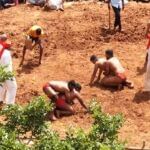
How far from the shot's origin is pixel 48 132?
23.6 feet

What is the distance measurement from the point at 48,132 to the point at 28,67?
7242 mm

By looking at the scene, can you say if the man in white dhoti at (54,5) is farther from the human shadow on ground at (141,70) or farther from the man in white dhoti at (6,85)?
the man in white dhoti at (6,85)

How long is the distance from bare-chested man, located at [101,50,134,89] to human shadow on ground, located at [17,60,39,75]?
1936 millimetres

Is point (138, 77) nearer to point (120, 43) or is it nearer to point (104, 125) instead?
point (120, 43)

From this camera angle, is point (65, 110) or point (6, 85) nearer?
→ point (65, 110)

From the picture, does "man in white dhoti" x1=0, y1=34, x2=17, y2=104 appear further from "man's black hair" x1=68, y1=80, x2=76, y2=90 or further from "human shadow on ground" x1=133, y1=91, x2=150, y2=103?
"human shadow on ground" x1=133, y1=91, x2=150, y2=103

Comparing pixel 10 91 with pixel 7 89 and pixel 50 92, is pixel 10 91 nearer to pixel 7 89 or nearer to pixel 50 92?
pixel 7 89

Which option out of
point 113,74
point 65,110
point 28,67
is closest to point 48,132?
point 65,110

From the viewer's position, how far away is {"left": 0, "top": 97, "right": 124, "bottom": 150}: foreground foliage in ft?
22.3

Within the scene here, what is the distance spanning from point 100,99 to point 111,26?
13.4 feet

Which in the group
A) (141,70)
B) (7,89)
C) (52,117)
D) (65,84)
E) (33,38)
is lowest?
(52,117)

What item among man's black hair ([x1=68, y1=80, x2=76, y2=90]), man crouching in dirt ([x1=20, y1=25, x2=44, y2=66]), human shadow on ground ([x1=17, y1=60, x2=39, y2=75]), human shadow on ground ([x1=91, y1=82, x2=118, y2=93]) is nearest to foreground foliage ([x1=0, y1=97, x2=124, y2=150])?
man's black hair ([x1=68, y1=80, x2=76, y2=90])

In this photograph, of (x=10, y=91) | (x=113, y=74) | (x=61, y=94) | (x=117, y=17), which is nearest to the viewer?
(x=61, y=94)

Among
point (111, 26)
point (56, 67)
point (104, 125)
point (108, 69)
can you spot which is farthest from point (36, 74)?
point (104, 125)
